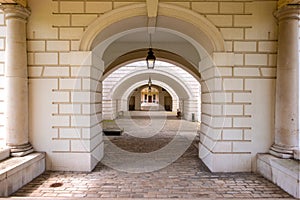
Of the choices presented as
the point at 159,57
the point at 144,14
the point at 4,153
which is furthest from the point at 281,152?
the point at 159,57

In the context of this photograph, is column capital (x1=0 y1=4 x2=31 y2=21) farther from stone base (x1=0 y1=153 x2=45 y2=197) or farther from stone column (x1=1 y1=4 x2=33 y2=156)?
stone base (x1=0 y1=153 x2=45 y2=197)

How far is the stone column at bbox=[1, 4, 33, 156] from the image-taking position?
5.30 metres

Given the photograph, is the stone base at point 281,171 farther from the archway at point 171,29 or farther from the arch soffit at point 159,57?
the arch soffit at point 159,57

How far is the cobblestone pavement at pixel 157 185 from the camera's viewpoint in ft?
14.1

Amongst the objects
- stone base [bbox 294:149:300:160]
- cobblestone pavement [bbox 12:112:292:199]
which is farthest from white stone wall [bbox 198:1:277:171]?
stone base [bbox 294:149:300:160]

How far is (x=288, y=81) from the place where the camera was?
17.3 ft

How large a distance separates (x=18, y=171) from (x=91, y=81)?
229 centimetres

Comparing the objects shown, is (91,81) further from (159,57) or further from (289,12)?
(159,57)

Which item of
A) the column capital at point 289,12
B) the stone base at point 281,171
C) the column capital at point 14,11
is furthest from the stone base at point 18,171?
the column capital at point 289,12

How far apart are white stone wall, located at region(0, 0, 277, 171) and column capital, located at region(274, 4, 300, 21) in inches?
11.5

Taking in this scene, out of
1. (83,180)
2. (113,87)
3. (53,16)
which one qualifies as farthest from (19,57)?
(113,87)

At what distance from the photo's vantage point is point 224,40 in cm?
566

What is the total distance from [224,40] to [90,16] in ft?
9.77

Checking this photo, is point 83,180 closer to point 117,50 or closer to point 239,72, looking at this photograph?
point 239,72
